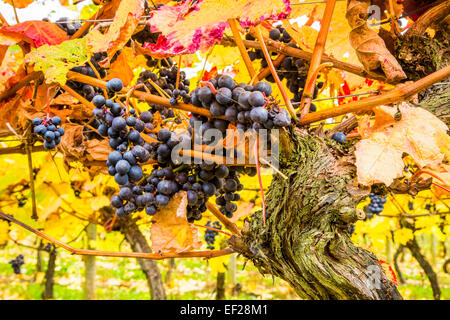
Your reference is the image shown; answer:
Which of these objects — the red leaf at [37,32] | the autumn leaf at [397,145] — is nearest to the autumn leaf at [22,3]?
the red leaf at [37,32]

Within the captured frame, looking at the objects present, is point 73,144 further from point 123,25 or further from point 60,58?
point 123,25

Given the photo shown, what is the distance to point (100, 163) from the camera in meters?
0.92

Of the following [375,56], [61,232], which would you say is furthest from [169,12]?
[61,232]

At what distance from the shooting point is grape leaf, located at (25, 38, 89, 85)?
76 cm

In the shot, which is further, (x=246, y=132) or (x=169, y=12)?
(x=169, y=12)

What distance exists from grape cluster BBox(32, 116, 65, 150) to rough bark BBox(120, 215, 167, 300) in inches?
93.6

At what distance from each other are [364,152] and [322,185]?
13cm

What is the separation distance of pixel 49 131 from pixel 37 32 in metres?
0.29

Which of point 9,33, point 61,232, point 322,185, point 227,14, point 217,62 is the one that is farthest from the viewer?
point 61,232

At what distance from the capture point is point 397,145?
67 cm

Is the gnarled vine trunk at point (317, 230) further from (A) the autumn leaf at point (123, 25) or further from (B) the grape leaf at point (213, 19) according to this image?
(A) the autumn leaf at point (123, 25)

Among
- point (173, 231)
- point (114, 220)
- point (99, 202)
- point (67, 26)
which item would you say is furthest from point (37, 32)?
point (99, 202)
